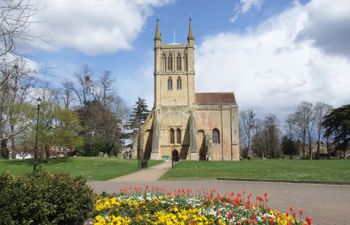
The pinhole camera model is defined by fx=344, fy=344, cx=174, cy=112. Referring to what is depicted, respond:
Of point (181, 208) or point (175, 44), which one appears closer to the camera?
point (181, 208)

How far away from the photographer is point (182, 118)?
53938 millimetres

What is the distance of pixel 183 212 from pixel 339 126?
6435cm

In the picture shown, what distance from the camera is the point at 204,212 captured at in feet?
24.3

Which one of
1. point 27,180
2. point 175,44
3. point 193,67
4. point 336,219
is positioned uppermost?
point 175,44

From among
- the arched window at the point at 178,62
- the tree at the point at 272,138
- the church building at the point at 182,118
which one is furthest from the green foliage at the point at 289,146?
the arched window at the point at 178,62

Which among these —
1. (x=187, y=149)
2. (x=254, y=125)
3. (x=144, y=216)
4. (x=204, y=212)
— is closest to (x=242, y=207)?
(x=204, y=212)

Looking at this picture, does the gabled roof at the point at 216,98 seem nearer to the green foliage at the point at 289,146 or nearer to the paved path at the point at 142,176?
the green foliage at the point at 289,146

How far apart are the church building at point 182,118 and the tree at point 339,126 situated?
71.0ft

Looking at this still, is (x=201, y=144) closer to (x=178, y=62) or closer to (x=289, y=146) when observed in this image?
(x=178, y=62)

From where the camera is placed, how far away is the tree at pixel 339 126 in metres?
62.6

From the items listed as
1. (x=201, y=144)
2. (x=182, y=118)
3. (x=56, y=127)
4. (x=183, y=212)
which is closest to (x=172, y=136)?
(x=182, y=118)

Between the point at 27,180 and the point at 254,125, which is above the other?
the point at 254,125

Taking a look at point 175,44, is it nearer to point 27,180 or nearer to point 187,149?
point 187,149

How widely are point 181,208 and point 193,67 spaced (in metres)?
49.3
